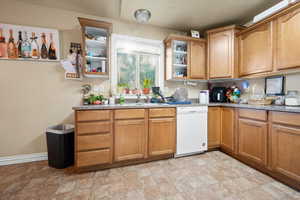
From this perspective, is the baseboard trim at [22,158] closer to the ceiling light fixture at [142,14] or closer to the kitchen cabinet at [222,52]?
the ceiling light fixture at [142,14]

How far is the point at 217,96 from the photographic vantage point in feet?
9.17

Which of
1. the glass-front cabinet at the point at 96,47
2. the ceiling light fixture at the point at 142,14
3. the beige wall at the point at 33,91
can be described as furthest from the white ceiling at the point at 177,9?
the glass-front cabinet at the point at 96,47

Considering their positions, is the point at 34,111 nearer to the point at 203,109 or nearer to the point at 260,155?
the point at 203,109

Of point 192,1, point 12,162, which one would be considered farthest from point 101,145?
point 192,1

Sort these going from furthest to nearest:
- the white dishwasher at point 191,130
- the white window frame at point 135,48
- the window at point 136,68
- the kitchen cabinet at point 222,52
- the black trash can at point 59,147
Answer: the window at point 136,68 < the white window frame at point 135,48 < the kitchen cabinet at point 222,52 < the white dishwasher at point 191,130 < the black trash can at point 59,147

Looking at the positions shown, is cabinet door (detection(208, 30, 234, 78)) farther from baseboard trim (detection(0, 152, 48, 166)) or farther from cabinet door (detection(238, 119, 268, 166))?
baseboard trim (detection(0, 152, 48, 166))

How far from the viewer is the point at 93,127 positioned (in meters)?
1.78

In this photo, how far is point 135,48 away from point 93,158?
2105 mm

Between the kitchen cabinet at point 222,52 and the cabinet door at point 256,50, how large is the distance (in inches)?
4.7

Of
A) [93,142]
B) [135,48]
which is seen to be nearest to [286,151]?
[93,142]

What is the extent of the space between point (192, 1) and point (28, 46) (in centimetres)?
269

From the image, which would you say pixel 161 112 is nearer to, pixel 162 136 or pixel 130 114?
pixel 162 136

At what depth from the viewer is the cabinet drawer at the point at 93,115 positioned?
1.73 metres

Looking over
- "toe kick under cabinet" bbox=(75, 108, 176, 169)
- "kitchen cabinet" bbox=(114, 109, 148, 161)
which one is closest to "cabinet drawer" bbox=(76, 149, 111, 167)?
"toe kick under cabinet" bbox=(75, 108, 176, 169)
